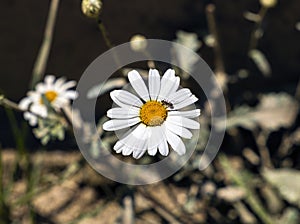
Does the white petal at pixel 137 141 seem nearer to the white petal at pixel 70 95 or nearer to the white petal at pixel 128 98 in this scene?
the white petal at pixel 128 98

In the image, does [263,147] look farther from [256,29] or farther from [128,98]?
[128,98]

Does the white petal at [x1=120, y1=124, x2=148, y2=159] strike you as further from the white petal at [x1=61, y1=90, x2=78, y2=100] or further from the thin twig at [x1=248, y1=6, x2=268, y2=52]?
the thin twig at [x1=248, y1=6, x2=268, y2=52]

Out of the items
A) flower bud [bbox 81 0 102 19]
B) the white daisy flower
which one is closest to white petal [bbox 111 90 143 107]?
the white daisy flower

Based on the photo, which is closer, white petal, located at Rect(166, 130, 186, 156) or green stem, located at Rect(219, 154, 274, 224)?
white petal, located at Rect(166, 130, 186, 156)

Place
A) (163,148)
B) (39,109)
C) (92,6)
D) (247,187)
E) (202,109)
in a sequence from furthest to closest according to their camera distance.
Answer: (202,109)
(247,187)
(39,109)
(92,6)
(163,148)

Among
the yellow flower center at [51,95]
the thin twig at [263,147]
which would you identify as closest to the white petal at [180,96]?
the yellow flower center at [51,95]

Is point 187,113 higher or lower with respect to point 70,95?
lower

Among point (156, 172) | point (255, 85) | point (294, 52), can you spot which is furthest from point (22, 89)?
point (294, 52)

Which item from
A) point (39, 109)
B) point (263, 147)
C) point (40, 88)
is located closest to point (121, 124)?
point (39, 109)
